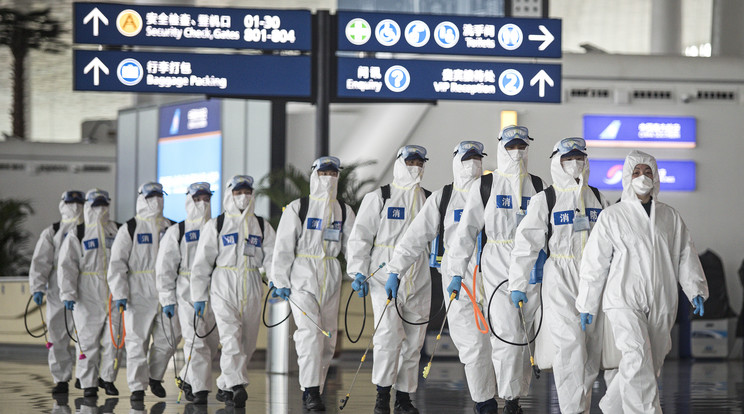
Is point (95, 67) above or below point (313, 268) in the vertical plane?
above

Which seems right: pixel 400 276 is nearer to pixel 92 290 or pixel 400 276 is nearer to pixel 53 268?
pixel 92 290

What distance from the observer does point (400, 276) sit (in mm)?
8797

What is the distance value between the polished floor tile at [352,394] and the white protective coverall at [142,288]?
364 millimetres

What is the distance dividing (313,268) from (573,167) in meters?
2.64

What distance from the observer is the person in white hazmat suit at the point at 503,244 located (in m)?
8.05

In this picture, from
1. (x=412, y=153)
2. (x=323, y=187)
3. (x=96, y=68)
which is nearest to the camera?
A: (x=412, y=153)

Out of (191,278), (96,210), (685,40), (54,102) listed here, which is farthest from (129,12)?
(54,102)

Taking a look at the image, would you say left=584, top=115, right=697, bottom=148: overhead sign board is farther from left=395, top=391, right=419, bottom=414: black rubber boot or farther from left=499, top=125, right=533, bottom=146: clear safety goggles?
left=395, top=391, right=419, bottom=414: black rubber boot

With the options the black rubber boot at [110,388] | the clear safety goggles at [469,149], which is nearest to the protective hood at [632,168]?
the clear safety goggles at [469,149]

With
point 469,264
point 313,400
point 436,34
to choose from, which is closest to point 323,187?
point 469,264

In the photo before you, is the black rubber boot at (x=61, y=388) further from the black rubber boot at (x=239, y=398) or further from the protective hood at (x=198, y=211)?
the black rubber boot at (x=239, y=398)

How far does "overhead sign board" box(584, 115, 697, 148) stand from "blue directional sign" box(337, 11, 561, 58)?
266 inches

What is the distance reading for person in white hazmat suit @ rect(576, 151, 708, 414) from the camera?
22.7 ft

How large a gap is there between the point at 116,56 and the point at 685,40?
83.4ft
